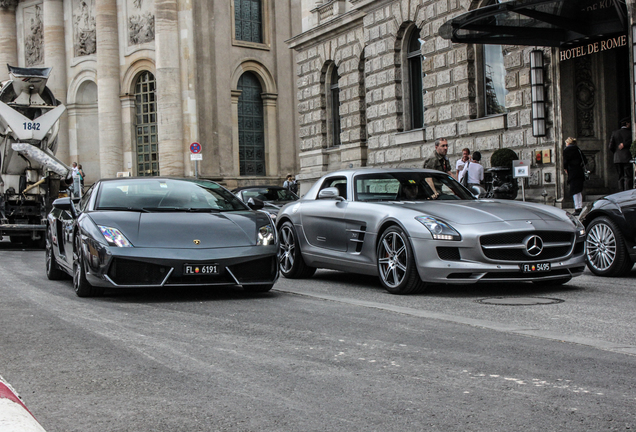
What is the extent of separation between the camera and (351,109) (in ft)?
95.7

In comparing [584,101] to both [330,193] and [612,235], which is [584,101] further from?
[330,193]

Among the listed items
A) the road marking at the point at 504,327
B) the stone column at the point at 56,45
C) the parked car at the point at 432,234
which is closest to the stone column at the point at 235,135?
the stone column at the point at 56,45

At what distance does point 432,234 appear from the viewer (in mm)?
9016

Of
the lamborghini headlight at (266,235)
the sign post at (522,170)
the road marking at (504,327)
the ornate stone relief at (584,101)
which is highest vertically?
the ornate stone relief at (584,101)

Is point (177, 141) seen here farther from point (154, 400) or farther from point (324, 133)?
point (154, 400)

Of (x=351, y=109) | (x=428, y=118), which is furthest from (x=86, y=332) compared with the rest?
(x=351, y=109)

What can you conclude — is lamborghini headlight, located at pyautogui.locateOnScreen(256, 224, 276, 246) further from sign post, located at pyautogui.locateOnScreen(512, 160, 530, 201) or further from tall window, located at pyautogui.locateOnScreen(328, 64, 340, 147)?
tall window, located at pyautogui.locateOnScreen(328, 64, 340, 147)

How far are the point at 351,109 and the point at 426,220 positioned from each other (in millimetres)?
20304

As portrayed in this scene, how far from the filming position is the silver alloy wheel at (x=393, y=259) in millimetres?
9422

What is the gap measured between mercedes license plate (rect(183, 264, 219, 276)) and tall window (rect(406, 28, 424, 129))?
17747mm

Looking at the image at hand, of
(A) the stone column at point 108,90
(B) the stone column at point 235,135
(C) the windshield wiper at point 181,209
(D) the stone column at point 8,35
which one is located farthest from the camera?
(D) the stone column at point 8,35

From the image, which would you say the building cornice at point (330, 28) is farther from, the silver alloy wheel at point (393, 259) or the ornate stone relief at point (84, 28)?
the ornate stone relief at point (84, 28)

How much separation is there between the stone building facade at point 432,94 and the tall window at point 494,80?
37 mm

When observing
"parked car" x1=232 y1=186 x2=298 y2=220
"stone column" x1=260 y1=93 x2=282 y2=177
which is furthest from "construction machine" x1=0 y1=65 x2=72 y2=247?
"stone column" x1=260 y1=93 x2=282 y2=177
